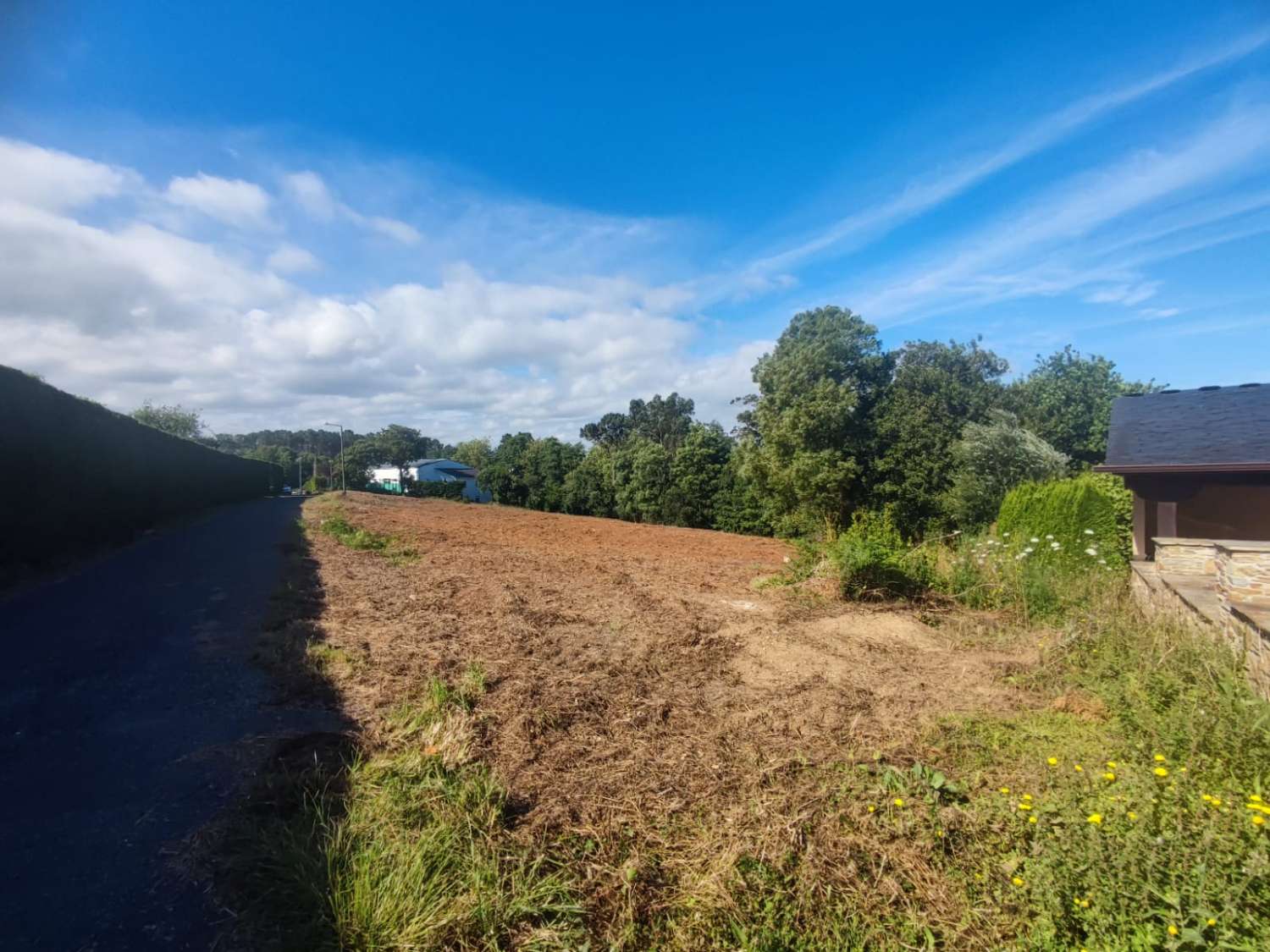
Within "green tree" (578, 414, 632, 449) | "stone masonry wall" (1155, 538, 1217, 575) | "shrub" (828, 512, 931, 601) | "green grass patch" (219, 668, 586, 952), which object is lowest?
"green grass patch" (219, 668, 586, 952)

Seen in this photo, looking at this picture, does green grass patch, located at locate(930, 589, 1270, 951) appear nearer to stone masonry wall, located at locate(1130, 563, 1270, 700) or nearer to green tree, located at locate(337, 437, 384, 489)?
stone masonry wall, located at locate(1130, 563, 1270, 700)

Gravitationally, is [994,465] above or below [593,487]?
above

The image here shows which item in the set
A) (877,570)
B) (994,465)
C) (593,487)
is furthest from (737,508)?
(877,570)

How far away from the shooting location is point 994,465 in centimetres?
1753

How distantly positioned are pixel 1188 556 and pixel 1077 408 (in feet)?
54.1

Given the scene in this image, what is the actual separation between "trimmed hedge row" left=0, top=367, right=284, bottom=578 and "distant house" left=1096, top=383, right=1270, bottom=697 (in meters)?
12.9

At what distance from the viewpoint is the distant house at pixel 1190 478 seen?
7.02m

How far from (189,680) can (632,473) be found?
2866 centimetres

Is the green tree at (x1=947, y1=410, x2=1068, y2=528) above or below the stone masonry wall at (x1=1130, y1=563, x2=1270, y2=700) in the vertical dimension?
above


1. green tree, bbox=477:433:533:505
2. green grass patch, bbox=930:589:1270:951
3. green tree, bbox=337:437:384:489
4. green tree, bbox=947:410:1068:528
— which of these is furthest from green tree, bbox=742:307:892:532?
green tree, bbox=337:437:384:489

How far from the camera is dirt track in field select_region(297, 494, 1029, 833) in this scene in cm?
320

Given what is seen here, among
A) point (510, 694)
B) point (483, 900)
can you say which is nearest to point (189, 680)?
point (510, 694)

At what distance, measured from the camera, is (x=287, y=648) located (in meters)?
4.92

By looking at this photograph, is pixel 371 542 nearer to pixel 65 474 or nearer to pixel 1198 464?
pixel 65 474
